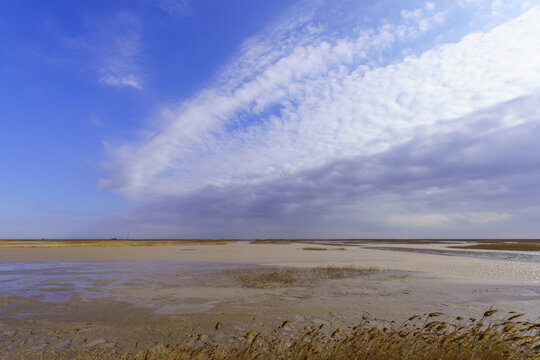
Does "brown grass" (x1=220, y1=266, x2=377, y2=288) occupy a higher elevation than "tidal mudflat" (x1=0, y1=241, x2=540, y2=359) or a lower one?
lower

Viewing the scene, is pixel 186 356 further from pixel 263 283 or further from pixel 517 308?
pixel 517 308

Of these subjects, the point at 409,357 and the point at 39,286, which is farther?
the point at 39,286

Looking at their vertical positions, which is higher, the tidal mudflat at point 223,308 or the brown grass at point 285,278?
the tidal mudflat at point 223,308

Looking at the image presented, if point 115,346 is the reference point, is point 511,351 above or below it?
above

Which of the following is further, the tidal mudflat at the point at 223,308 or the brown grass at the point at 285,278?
the brown grass at the point at 285,278

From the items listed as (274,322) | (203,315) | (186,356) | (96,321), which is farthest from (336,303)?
(96,321)

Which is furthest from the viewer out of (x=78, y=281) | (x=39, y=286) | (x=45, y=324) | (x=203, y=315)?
(x=78, y=281)

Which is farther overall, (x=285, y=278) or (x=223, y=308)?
(x=285, y=278)

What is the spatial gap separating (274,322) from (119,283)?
474 inches

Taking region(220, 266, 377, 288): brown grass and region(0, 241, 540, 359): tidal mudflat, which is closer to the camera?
region(0, 241, 540, 359): tidal mudflat

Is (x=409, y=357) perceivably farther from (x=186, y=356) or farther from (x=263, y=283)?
(x=263, y=283)

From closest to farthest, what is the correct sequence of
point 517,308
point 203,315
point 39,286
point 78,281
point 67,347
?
point 67,347 → point 203,315 → point 517,308 → point 39,286 → point 78,281

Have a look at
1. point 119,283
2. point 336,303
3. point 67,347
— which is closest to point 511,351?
point 336,303

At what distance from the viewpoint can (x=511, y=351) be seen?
19.9ft
